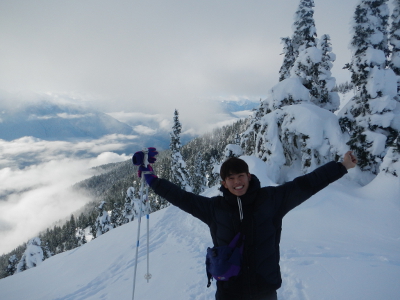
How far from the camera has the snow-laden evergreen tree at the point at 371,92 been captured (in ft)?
34.6

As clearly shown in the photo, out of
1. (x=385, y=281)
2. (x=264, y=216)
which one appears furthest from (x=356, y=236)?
(x=264, y=216)

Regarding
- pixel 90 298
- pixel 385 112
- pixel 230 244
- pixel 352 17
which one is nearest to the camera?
pixel 230 244

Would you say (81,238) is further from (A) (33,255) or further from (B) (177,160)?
(B) (177,160)

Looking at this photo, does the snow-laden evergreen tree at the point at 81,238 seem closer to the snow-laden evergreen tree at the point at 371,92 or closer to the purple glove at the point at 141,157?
the purple glove at the point at 141,157

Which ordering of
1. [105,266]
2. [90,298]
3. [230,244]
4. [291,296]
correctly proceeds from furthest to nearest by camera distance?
[105,266] < [90,298] < [291,296] < [230,244]

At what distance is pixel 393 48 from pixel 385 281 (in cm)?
1721

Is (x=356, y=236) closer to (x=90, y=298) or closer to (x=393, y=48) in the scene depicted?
(x=90, y=298)

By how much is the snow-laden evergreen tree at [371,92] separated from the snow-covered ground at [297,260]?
88.2 inches

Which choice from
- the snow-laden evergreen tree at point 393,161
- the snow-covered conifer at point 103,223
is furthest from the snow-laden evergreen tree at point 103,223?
the snow-laden evergreen tree at point 393,161

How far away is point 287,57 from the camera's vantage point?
60.7 ft

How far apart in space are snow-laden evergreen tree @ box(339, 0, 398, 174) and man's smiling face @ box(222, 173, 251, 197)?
12.0m

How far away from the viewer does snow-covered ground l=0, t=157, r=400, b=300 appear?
4148mm

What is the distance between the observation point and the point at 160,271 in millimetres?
6105

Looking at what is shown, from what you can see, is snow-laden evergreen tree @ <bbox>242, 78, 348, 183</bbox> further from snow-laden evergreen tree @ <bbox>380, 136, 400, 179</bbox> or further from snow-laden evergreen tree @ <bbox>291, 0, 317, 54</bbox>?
snow-laden evergreen tree @ <bbox>291, 0, 317, 54</bbox>
